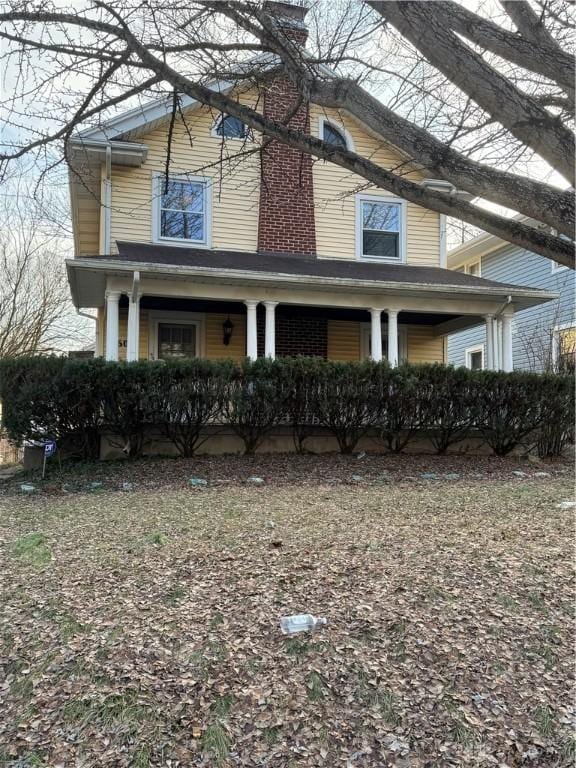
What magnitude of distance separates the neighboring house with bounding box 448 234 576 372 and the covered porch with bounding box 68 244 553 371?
245 cm

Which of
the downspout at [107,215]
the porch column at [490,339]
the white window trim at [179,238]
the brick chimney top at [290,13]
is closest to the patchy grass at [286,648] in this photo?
the brick chimney top at [290,13]

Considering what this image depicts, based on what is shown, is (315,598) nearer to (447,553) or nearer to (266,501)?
(447,553)

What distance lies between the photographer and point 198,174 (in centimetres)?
1070

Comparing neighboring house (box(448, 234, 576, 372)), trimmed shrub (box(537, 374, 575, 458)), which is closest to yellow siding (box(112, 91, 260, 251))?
trimmed shrub (box(537, 374, 575, 458))

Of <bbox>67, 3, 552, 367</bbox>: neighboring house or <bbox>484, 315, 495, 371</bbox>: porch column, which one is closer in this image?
<bbox>67, 3, 552, 367</bbox>: neighboring house

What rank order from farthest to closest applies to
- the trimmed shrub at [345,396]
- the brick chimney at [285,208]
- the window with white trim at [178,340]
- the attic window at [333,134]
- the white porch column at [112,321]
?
1. the attic window at [333,134]
2. the brick chimney at [285,208]
3. the window with white trim at [178,340]
4. the white porch column at [112,321]
5. the trimmed shrub at [345,396]

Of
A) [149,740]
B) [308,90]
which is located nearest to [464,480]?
[308,90]

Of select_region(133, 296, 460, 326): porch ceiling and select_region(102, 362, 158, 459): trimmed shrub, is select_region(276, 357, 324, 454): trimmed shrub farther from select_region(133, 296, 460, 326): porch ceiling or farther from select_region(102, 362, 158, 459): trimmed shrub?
select_region(133, 296, 460, 326): porch ceiling

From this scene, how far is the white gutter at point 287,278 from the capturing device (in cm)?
804

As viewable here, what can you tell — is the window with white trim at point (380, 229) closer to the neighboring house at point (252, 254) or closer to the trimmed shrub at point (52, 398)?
the neighboring house at point (252, 254)

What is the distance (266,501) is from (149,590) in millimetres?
2308

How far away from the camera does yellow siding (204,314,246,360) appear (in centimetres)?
1072

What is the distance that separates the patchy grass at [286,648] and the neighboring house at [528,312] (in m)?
9.80

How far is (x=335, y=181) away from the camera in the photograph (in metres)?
11.5
